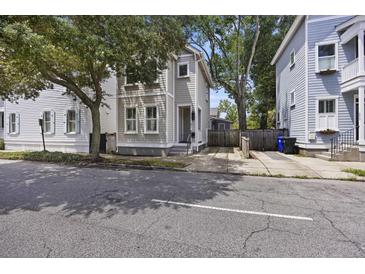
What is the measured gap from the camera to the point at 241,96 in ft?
67.5

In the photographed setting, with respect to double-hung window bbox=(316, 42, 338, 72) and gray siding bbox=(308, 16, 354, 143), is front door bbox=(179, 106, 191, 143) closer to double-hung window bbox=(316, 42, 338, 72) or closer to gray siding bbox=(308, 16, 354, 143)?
gray siding bbox=(308, 16, 354, 143)

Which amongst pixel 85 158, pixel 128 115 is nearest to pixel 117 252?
pixel 85 158

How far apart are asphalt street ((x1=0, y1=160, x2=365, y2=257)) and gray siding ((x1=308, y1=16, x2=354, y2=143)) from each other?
6028mm

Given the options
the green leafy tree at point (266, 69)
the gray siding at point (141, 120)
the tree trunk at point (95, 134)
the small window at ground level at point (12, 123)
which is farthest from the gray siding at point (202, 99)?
the small window at ground level at point (12, 123)

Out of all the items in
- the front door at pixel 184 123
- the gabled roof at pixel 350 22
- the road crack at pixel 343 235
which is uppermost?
the gabled roof at pixel 350 22

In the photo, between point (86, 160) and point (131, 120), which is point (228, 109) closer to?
point (131, 120)

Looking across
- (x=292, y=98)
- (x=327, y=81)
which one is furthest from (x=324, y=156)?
(x=292, y=98)

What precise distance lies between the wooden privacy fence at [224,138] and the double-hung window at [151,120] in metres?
7.93

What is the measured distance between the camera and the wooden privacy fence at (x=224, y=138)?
62.1 ft

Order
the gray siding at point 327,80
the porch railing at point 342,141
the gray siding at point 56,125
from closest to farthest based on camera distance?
the porch railing at point 342,141 < the gray siding at point 327,80 < the gray siding at point 56,125

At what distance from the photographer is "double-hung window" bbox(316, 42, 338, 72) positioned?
11.4 meters

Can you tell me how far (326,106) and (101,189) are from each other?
1204cm

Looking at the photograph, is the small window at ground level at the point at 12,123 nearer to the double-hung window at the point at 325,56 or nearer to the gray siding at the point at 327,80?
the gray siding at the point at 327,80

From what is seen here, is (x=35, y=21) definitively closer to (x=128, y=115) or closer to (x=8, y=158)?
(x=128, y=115)
